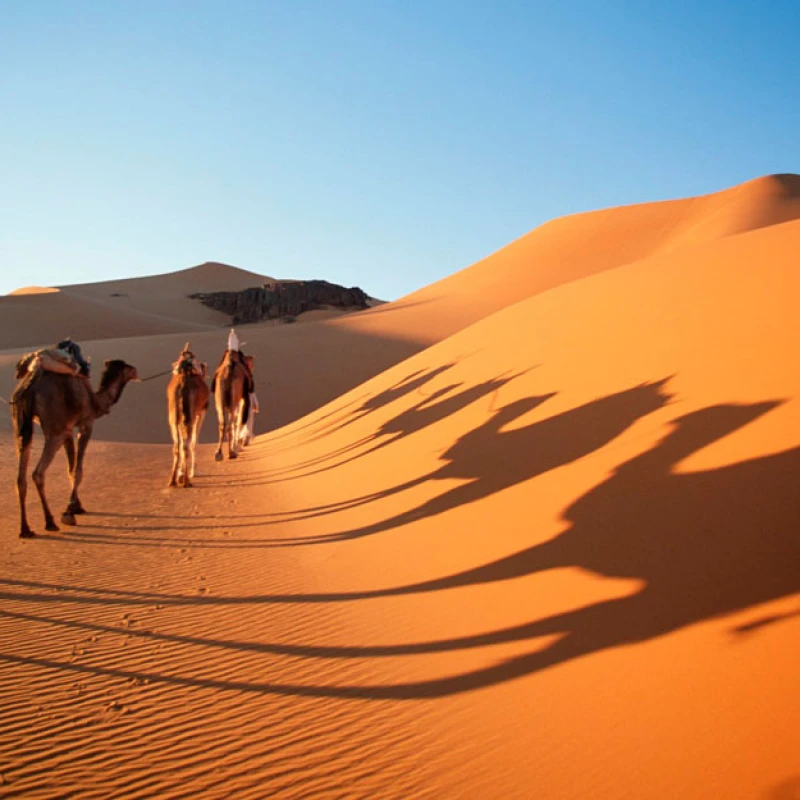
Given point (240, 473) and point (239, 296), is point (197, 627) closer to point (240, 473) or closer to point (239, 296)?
point (240, 473)

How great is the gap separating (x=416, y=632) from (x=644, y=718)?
2.01 meters

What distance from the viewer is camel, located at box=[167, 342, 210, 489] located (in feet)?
43.6

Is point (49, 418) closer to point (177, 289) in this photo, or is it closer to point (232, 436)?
point (232, 436)

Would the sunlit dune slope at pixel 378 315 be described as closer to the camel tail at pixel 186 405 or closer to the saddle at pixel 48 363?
the camel tail at pixel 186 405

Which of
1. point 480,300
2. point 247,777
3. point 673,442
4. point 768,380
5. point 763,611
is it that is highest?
point 480,300

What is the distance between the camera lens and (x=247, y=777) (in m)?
3.89

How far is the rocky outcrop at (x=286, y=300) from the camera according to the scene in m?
72.0

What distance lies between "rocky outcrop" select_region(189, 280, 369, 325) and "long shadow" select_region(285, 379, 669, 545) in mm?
61570

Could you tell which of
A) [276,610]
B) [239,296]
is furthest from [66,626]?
[239,296]

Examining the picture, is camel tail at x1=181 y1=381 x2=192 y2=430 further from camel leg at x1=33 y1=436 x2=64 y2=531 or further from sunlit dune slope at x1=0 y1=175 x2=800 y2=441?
sunlit dune slope at x1=0 y1=175 x2=800 y2=441

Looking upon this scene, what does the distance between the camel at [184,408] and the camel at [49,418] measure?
244cm

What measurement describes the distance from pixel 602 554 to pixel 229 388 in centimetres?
1229

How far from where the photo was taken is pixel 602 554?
20.7 feet

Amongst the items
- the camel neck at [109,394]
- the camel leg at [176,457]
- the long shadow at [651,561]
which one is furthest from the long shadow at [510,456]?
the camel leg at [176,457]
